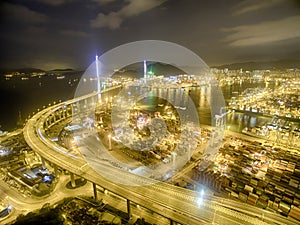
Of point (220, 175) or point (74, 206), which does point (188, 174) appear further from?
point (74, 206)

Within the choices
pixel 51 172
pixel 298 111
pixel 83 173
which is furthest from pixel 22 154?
pixel 298 111

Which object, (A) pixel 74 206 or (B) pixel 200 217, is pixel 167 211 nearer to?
(B) pixel 200 217

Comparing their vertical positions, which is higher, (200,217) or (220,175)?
(200,217)

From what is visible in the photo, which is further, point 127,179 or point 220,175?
point 220,175

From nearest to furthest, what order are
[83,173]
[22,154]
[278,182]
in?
1. [83,173]
2. [278,182]
3. [22,154]

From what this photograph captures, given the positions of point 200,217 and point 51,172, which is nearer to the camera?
point 200,217

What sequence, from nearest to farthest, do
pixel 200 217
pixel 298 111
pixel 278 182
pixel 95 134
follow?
pixel 200 217, pixel 278 182, pixel 95 134, pixel 298 111

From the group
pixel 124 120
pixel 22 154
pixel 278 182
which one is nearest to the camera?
pixel 278 182

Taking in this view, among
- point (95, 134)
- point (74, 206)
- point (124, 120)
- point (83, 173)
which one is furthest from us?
point (124, 120)

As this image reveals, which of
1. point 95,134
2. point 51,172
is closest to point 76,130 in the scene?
point 95,134
